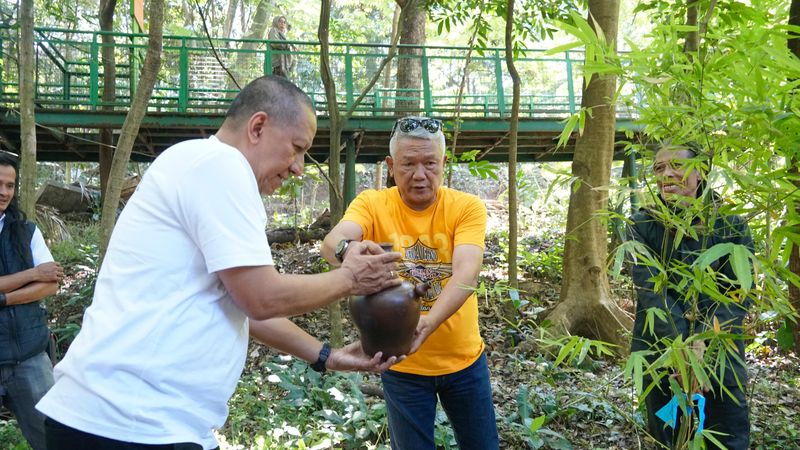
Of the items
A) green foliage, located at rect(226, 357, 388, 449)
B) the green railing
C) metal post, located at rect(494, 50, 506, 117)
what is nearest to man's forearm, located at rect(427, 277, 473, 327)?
green foliage, located at rect(226, 357, 388, 449)

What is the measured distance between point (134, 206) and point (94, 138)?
30.5 ft

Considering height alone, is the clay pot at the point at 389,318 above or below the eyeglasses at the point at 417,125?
below

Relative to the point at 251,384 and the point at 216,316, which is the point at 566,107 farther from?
the point at 216,316

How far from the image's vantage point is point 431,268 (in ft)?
9.28

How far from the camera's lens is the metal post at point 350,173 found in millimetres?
9383

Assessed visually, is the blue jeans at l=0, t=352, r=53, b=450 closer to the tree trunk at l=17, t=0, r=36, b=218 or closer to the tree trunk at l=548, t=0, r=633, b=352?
the tree trunk at l=17, t=0, r=36, b=218

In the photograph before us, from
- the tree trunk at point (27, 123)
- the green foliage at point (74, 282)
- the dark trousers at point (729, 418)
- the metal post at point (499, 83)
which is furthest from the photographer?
the metal post at point (499, 83)

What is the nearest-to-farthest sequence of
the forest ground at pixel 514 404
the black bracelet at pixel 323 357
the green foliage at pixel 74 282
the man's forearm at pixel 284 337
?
the man's forearm at pixel 284 337, the black bracelet at pixel 323 357, the forest ground at pixel 514 404, the green foliage at pixel 74 282

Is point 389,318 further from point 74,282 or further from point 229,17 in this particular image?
point 229,17

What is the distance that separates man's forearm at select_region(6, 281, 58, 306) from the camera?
3518 mm

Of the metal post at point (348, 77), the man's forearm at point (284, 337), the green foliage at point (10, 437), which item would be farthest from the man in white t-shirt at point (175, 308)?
the metal post at point (348, 77)

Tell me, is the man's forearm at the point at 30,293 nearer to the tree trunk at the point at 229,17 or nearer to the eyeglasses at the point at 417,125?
the eyeglasses at the point at 417,125

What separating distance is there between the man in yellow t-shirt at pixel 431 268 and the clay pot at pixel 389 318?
0.63ft

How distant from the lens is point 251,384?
531cm
